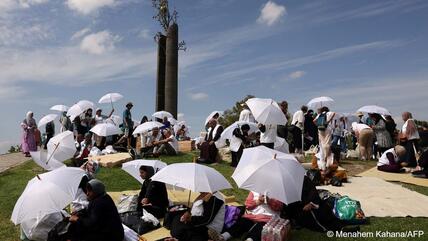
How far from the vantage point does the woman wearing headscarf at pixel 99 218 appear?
5820 mm

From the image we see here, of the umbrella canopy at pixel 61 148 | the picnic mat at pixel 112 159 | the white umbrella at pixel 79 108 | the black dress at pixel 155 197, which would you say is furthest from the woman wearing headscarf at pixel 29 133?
the black dress at pixel 155 197

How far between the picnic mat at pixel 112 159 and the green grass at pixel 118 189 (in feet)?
0.99

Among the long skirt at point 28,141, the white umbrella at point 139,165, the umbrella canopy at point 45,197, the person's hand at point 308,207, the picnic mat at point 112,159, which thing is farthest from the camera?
the long skirt at point 28,141

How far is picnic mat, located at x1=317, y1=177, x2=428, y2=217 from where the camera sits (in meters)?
8.31

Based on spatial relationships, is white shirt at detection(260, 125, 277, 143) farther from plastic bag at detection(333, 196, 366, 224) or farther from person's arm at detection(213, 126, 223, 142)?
plastic bag at detection(333, 196, 366, 224)

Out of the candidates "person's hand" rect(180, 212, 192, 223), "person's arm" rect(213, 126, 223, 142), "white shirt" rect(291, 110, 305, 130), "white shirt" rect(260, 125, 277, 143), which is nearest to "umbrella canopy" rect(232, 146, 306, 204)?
"person's hand" rect(180, 212, 192, 223)

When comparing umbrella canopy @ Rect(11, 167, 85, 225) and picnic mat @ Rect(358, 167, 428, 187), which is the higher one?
umbrella canopy @ Rect(11, 167, 85, 225)

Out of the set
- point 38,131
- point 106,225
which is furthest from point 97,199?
point 38,131

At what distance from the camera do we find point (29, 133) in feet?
56.9

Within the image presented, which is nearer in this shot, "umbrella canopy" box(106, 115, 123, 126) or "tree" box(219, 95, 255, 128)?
"umbrella canopy" box(106, 115, 123, 126)

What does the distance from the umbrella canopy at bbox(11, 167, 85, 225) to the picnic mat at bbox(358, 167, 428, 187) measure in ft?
30.5

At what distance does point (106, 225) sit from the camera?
5848mm

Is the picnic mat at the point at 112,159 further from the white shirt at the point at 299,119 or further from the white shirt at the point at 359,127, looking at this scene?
the white shirt at the point at 359,127

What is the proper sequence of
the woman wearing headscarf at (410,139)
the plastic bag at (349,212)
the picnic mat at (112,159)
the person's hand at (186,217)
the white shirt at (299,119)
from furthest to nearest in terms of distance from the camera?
the white shirt at (299,119) < the picnic mat at (112,159) < the woman wearing headscarf at (410,139) < the plastic bag at (349,212) < the person's hand at (186,217)
